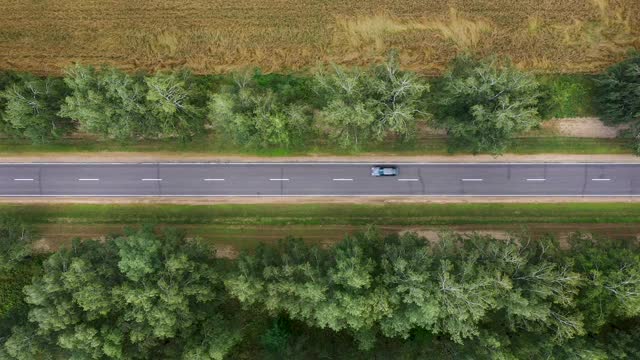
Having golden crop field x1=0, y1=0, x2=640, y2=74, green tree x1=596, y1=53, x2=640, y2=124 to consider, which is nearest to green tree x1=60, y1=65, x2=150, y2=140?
golden crop field x1=0, y1=0, x2=640, y2=74

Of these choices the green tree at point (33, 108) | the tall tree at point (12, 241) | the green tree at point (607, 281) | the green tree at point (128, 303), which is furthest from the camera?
the tall tree at point (12, 241)

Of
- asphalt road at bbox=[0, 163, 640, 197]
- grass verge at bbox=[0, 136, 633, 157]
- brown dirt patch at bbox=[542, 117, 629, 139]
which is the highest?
brown dirt patch at bbox=[542, 117, 629, 139]

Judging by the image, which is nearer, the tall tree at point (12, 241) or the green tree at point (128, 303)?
the green tree at point (128, 303)

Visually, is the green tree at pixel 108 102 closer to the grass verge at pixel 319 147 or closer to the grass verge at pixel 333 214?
the grass verge at pixel 319 147

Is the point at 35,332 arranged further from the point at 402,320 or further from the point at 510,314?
the point at 510,314

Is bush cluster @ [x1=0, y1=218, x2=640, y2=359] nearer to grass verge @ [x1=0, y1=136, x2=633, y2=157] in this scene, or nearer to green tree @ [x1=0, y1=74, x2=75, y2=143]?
grass verge @ [x1=0, y1=136, x2=633, y2=157]

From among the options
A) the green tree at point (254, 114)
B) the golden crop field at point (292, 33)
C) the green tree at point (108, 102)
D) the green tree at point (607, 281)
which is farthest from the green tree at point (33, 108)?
the green tree at point (607, 281)

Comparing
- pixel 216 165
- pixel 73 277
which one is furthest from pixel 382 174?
pixel 73 277
